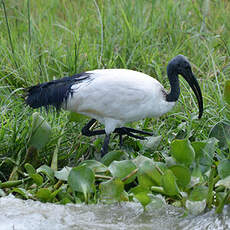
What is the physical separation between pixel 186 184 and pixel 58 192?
76 centimetres

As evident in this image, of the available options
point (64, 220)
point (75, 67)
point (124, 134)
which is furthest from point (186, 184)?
point (75, 67)

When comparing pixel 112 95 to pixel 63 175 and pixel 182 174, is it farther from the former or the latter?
pixel 182 174

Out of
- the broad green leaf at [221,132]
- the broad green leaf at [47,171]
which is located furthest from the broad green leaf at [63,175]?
the broad green leaf at [221,132]

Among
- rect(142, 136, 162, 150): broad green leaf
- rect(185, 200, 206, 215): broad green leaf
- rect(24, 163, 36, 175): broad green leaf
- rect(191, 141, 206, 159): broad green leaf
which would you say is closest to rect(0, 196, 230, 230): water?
rect(185, 200, 206, 215): broad green leaf

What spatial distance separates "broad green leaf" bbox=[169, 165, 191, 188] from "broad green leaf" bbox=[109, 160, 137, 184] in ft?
0.91

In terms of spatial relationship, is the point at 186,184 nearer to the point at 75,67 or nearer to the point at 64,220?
the point at 64,220

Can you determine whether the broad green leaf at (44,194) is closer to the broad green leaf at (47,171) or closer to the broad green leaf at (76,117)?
the broad green leaf at (47,171)

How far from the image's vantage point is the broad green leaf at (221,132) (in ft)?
11.4

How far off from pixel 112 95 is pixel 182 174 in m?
0.91

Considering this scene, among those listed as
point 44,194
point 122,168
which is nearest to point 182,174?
point 122,168

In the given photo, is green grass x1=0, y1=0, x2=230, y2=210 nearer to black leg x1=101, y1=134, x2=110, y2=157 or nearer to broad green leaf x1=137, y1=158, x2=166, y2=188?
black leg x1=101, y1=134, x2=110, y2=157

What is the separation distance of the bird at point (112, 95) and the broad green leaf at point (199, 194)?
921 mm

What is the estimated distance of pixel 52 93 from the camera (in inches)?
145

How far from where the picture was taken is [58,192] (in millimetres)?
3150
